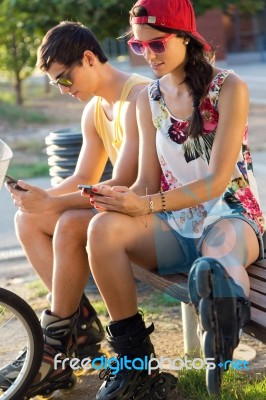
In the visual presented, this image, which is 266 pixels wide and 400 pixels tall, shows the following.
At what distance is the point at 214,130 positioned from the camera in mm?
3338

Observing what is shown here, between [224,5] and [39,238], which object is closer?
[39,238]

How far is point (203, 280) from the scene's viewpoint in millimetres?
2611

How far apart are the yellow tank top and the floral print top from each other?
0.50 meters

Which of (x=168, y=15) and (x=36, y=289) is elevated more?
(x=168, y=15)

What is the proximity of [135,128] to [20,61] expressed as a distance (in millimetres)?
16385

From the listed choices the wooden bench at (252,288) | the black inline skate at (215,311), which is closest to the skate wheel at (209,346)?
the black inline skate at (215,311)

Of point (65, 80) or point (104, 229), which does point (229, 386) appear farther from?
point (65, 80)

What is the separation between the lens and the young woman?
319cm

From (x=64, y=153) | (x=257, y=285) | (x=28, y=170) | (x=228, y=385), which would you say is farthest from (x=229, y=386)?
(x=28, y=170)

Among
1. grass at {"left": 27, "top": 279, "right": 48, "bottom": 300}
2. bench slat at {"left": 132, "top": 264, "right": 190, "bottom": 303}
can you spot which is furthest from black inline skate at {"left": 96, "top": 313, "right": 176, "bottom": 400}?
grass at {"left": 27, "top": 279, "right": 48, "bottom": 300}

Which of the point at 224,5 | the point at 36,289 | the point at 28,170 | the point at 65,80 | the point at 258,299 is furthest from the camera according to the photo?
the point at 28,170

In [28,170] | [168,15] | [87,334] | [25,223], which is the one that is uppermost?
[168,15]

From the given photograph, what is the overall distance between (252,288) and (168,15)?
108 cm

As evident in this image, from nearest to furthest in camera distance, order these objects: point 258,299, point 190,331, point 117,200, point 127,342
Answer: point 258,299, point 117,200, point 127,342, point 190,331
